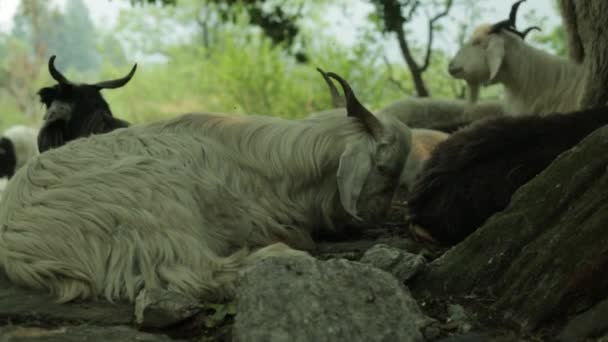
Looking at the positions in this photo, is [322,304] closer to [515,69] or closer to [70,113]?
[70,113]

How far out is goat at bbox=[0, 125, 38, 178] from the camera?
10.8 m

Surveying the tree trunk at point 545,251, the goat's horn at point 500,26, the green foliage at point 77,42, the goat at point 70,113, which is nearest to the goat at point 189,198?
the tree trunk at point 545,251

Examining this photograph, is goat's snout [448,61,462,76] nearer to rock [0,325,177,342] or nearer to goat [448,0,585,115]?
goat [448,0,585,115]

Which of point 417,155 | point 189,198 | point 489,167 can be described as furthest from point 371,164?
point 189,198

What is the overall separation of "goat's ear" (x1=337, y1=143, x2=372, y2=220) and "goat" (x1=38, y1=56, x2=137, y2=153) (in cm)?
262

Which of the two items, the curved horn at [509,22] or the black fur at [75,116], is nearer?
the black fur at [75,116]

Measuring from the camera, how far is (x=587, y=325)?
2307 millimetres

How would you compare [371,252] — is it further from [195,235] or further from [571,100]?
[571,100]

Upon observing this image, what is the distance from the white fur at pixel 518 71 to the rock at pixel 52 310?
4.75m

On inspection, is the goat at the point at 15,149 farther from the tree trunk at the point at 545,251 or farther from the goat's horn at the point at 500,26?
the tree trunk at the point at 545,251

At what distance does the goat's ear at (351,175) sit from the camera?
3982 mm

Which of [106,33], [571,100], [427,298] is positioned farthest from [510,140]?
[106,33]

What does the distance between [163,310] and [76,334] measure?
30cm

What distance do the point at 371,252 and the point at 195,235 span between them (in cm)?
76
